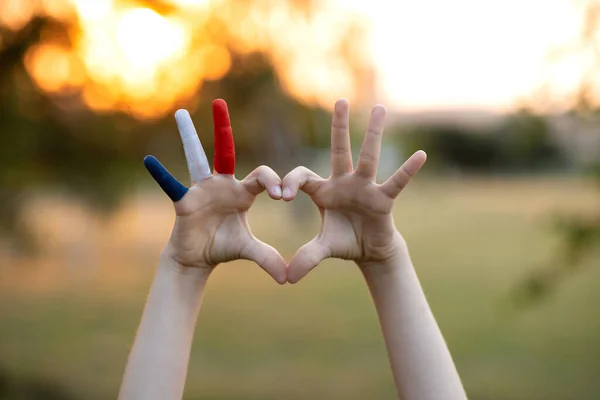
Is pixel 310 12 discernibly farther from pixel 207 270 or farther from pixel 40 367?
pixel 207 270

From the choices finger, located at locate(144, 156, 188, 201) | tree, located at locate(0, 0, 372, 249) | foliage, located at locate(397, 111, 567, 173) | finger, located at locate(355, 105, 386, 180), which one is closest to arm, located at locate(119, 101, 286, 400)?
finger, located at locate(144, 156, 188, 201)

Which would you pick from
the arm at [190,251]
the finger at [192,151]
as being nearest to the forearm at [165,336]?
the arm at [190,251]

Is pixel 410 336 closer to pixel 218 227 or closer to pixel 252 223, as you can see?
pixel 218 227

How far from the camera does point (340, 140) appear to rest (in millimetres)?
828

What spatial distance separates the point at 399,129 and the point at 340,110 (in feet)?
25.7

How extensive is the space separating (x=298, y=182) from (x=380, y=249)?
136 millimetres

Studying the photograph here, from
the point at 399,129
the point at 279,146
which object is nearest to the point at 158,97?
the point at 279,146

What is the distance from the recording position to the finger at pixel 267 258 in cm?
82

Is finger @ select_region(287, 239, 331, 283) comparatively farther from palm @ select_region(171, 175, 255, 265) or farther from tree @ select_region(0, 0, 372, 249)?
tree @ select_region(0, 0, 372, 249)

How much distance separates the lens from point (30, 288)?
5.17 meters

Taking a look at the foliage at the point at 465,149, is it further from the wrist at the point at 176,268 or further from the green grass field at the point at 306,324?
the wrist at the point at 176,268

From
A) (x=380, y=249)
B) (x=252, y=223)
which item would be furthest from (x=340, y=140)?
(x=252, y=223)

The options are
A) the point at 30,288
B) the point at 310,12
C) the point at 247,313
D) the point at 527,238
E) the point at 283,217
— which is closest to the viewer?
the point at 310,12

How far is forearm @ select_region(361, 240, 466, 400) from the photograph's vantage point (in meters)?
0.79
